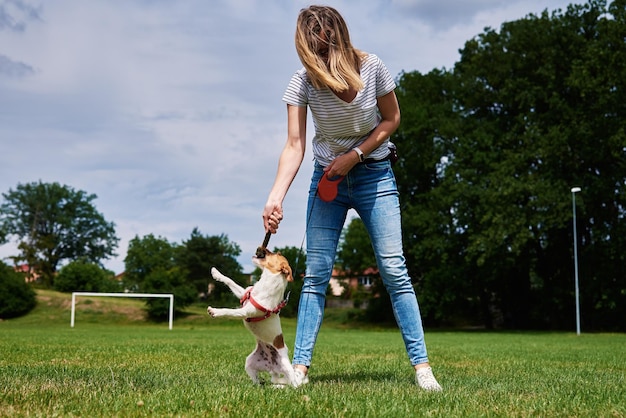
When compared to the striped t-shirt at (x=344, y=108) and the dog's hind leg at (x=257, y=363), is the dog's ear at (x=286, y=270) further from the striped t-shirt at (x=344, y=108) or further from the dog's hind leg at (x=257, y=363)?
the striped t-shirt at (x=344, y=108)

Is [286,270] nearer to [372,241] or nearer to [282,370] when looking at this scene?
[282,370]

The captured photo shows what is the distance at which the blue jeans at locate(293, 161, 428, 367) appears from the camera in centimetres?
496

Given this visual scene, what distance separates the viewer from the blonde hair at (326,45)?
4.55 metres

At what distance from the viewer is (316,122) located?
4.95 m

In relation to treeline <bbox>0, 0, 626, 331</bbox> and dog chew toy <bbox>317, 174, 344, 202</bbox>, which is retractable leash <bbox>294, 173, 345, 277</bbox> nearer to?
dog chew toy <bbox>317, 174, 344, 202</bbox>

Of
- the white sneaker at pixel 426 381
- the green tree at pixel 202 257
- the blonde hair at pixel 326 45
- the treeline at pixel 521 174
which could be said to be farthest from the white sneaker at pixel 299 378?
the green tree at pixel 202 257

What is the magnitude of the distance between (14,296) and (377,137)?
41.9 m

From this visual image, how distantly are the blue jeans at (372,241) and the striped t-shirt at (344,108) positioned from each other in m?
0.20

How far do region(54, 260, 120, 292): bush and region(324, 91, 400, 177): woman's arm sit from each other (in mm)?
50590

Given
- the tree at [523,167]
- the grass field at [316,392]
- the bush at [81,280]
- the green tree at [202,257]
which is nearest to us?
the grass field at [316,392]

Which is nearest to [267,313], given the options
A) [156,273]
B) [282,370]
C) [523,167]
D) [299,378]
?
[282,370]

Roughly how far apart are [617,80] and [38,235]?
63.9 meters

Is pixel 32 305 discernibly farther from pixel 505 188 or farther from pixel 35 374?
pixel 35 374

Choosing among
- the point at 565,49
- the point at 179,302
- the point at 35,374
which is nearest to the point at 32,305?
the point at 179,302
